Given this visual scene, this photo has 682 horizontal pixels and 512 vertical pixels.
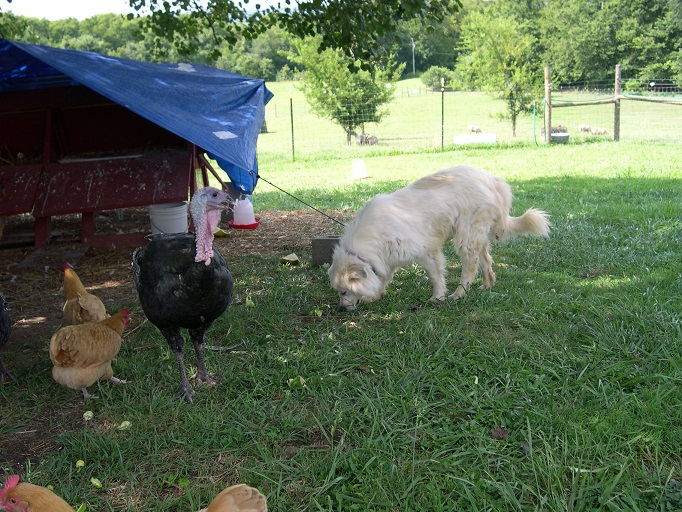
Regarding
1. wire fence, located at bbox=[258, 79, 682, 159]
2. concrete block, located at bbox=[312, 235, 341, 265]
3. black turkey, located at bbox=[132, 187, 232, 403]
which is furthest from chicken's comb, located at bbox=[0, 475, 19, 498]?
wire fence, located at bbox=[258, 79, 682, 159]

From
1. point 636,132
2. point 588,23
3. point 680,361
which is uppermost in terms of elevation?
point 588,23

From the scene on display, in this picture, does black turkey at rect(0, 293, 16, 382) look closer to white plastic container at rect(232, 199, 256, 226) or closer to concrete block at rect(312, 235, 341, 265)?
concrete block at rect(312, 235, 341, 265)

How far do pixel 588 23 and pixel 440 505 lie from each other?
153 ft

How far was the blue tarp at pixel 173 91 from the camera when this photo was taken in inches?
223

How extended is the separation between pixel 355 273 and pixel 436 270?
83 cm

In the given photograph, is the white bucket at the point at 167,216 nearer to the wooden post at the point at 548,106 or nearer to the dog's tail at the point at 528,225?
the dog's tail at the point at 528,225

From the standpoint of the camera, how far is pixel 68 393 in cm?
383

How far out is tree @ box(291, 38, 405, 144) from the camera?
22.5 m

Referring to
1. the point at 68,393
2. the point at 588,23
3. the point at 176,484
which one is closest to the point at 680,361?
the point at 176,484

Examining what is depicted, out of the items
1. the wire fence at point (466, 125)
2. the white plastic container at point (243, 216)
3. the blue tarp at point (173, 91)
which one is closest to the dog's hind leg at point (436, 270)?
the blue tarp at point (173, 91)

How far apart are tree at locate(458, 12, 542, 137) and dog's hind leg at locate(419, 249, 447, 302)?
20855mm

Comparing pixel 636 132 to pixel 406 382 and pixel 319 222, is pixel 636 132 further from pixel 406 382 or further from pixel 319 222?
pixel 406 382

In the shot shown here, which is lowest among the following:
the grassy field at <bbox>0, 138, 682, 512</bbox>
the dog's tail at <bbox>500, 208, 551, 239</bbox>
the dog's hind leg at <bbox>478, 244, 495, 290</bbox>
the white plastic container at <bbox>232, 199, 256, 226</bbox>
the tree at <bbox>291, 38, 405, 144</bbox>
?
the grassy field at <bbox>0, 138, 682, 512</bbox>

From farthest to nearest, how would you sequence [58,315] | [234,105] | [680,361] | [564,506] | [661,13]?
[661,13] → [234,105] → [58,315] → [680,361] → [564,506]
